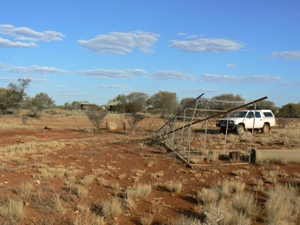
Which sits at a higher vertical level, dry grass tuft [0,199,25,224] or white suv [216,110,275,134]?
white suv [216,110,275,134]

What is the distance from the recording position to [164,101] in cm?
5988

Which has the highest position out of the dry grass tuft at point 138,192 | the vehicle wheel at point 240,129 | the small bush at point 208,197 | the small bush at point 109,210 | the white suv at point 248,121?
the white suv at point 248,121

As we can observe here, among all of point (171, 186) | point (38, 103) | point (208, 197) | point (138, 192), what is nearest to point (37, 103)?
point (38, 103)

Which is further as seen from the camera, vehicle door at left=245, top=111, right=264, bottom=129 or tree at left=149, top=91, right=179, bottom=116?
tree at left=149, top=91, right=179, bottom=116

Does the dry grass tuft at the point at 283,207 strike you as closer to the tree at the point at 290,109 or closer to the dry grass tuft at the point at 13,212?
the dry grass tuft at the point at 13,212

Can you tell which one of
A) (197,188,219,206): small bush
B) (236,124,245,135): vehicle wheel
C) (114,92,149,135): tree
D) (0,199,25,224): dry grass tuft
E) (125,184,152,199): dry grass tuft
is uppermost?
(114,92,149,135): tree

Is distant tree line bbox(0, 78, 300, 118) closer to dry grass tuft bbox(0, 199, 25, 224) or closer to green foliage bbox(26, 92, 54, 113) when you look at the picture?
green foliage bbox(26, 92, 54, 113)

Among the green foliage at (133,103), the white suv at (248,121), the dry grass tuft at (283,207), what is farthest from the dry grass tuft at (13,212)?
the green foliage at (133,103)

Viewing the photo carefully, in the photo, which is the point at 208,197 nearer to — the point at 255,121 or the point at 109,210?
the point at 109,210

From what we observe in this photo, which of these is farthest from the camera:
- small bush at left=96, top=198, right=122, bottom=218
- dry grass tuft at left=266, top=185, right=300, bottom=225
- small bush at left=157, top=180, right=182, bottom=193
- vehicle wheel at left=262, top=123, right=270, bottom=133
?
vehicle wheel at left=262, top=123, right=270, bottom=133

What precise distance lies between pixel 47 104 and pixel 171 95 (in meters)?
23.7

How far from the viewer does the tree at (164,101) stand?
5841 cm

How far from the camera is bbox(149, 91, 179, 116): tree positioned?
58.4 m

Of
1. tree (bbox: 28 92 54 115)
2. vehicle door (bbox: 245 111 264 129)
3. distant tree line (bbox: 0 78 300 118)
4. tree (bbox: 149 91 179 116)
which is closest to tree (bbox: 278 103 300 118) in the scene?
distant tree line (bbox: 0 78 300 118)
